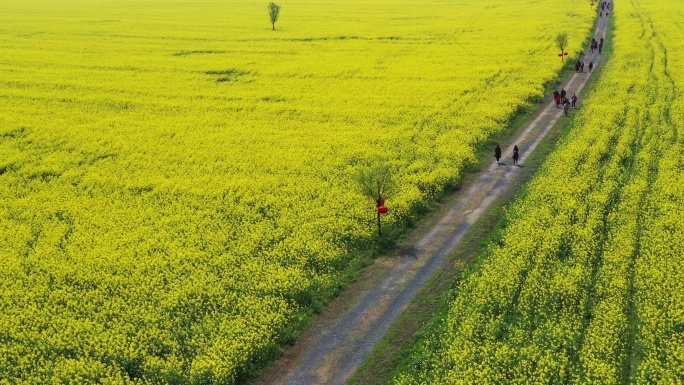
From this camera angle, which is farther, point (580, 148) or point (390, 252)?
point (580, 148)

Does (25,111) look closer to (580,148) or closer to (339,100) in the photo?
(339,100)

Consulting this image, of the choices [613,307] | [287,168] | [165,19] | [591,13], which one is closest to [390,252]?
[613,307]

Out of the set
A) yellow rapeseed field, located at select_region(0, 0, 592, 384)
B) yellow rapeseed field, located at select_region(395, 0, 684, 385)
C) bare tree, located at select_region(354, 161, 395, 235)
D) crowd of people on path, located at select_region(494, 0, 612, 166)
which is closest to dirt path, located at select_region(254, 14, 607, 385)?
yellow rapeseed field, located at select_region(0, 0, 592, 384)

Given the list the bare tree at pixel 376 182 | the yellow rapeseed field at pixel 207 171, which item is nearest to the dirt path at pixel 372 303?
the yellow rapeseed field at pixel 207 171

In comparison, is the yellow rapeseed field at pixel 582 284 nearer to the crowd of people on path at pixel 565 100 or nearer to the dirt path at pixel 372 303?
the dirt path at pixel 372 303

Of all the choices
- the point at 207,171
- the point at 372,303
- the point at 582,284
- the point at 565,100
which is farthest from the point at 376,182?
the point at 565,100

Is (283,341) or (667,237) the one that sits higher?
(667,237)
